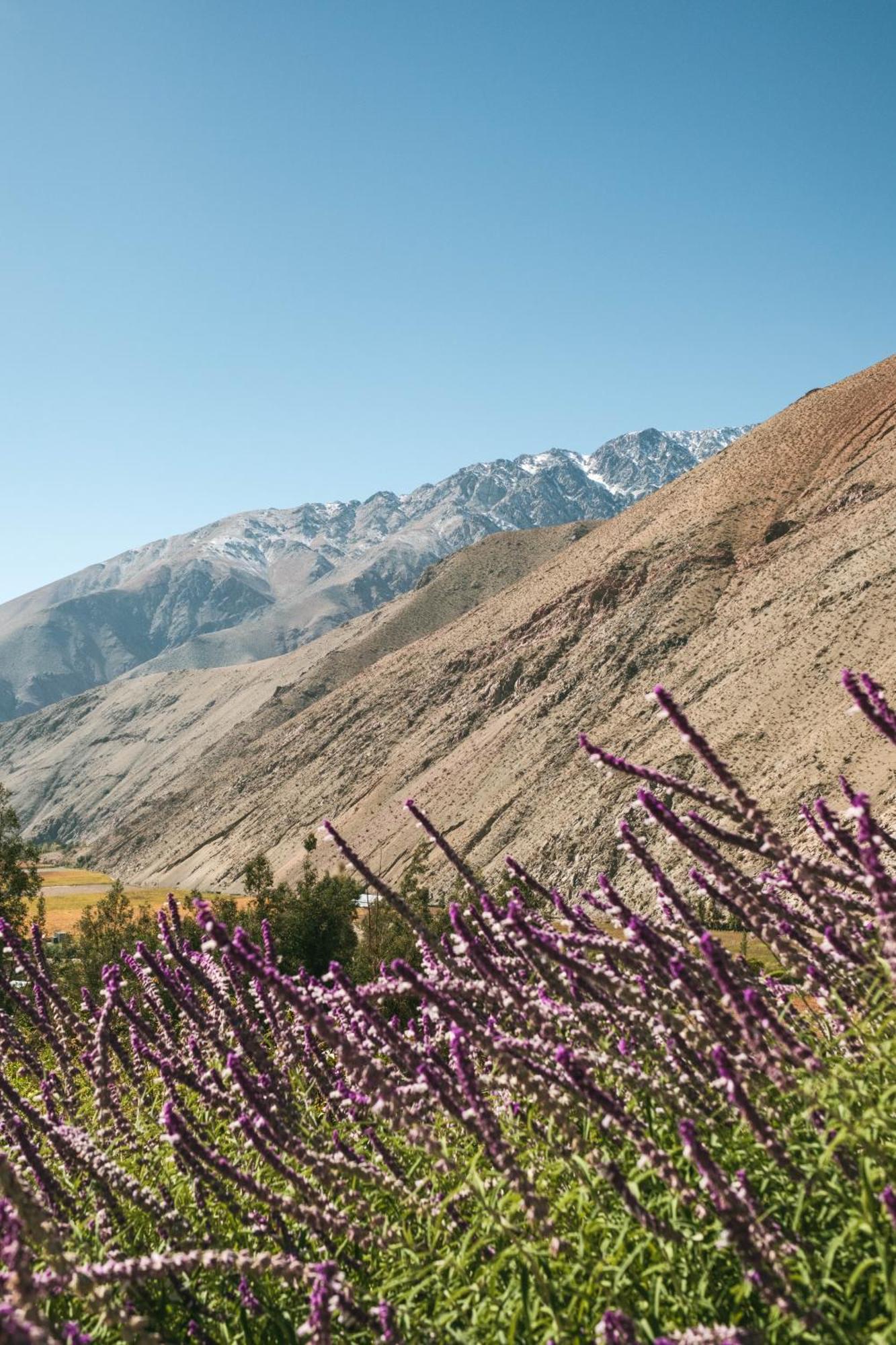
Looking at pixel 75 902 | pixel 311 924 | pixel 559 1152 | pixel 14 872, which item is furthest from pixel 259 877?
pixel 75 902

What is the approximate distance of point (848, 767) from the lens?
46219 millimetres

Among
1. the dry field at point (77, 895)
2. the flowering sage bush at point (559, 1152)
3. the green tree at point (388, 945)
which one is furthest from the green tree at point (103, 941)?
the flowering sage bush at point (559, 1152)

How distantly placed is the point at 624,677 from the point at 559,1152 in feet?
242

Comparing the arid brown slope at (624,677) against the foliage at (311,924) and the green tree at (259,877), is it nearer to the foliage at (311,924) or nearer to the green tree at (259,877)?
the green tree at (259,877)

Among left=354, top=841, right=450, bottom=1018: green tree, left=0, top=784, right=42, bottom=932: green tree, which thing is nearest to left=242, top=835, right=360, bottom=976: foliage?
left=354, top=841, right=450, bottom=1018: green tree

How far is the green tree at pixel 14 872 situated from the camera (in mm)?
49656

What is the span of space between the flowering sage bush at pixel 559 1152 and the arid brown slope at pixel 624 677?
130ft

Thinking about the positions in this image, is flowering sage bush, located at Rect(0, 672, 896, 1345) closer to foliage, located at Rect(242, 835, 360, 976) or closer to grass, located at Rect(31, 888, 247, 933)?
foliage, located at Rect(242, 835, 360, 976)

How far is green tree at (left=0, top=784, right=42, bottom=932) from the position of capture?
49656mm

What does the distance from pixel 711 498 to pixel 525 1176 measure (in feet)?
318

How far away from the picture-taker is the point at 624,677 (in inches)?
3004

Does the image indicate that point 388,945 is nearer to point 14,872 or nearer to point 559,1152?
point 559,1152

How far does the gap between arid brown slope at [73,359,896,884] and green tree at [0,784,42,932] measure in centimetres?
2972

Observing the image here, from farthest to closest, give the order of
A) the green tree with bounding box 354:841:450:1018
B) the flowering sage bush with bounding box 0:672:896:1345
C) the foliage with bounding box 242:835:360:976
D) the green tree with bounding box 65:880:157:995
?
the foliage with bounding box 242:835:360:976 → the green tree with bounding box 65:880:157:995 → the green tree with bounding box 354:841:450:1018 → the flowering sage bush with bounding box 0:672:896:1345
